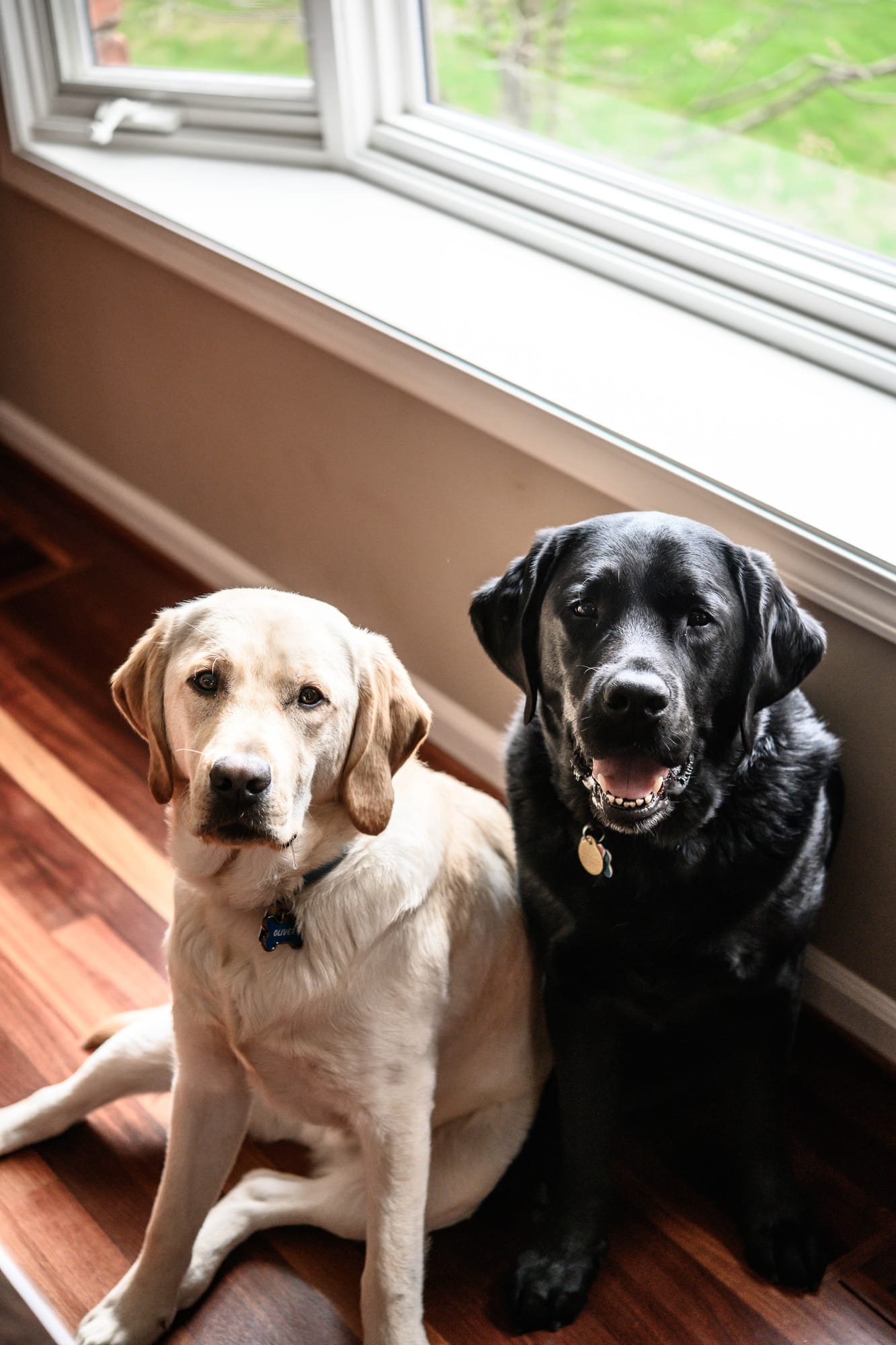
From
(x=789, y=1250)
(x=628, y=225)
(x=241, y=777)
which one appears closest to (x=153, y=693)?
(x=241, y=777)

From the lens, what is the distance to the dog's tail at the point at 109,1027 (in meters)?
1.77

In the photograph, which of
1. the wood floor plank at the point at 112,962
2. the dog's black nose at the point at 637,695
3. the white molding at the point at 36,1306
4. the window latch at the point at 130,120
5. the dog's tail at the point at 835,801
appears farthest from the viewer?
the window latch at the point at 130,120

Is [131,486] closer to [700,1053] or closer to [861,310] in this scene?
[861,310]

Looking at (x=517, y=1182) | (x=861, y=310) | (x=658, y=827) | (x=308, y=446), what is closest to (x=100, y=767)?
(x=308, y=446)

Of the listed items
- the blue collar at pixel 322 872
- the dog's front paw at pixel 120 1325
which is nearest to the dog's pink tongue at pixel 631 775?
the blue collar at pixel 322 872

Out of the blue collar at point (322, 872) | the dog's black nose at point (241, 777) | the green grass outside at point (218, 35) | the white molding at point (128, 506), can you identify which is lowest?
the white molding at point (128, 506)

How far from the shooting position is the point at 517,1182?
5.46 ft

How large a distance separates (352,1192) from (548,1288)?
0.86ft

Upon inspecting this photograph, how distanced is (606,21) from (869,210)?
60 centimetres

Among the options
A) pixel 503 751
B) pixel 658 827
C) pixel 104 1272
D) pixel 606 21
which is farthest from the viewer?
pixel 606 21

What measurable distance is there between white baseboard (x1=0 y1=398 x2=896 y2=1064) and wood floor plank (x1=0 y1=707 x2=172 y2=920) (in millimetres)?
558

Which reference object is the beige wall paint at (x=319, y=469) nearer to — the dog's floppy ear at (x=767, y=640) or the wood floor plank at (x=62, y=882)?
the dog's floppy ear at (x=767, y=640)

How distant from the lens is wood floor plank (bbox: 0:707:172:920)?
6.96 feet

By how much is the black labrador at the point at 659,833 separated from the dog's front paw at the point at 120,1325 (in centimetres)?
42
